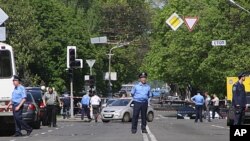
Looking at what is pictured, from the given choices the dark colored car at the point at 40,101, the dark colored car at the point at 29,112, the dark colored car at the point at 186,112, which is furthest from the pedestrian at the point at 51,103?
the dark colored car at the point at 186,112

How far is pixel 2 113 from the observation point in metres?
22.0

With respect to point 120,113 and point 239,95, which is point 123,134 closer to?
point 239,95

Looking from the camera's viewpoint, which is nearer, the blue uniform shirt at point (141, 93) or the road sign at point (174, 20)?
the blue uniform shirt at point (141, 93)

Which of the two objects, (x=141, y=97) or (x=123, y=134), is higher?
(x=141, y=97)

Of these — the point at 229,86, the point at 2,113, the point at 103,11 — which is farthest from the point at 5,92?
the point at 103,11

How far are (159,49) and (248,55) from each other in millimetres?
21805

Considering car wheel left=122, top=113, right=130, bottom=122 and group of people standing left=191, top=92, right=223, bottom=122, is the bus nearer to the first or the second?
car wheel left=122, top=113, right=130, bottom=122

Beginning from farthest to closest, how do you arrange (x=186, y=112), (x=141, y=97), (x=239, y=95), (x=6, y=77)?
1. (x=186, y=112)
2. (x=6, y=77)
3. (x=239, y=95)
4. (x=141, y=97)

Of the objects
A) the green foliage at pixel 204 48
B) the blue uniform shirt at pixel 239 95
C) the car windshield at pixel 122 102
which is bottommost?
the car windshield at pixel 122 102

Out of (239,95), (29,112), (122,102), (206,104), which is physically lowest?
(29,112)

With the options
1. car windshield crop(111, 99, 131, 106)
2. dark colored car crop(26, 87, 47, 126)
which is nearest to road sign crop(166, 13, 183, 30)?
car windshield crop(111, 99, 131, 106)

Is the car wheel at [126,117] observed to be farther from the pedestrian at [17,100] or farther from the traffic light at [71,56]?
the pedestrian at [17,100]

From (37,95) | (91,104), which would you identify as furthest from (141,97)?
(91,104)

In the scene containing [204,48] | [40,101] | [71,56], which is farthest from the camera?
[204,48]
